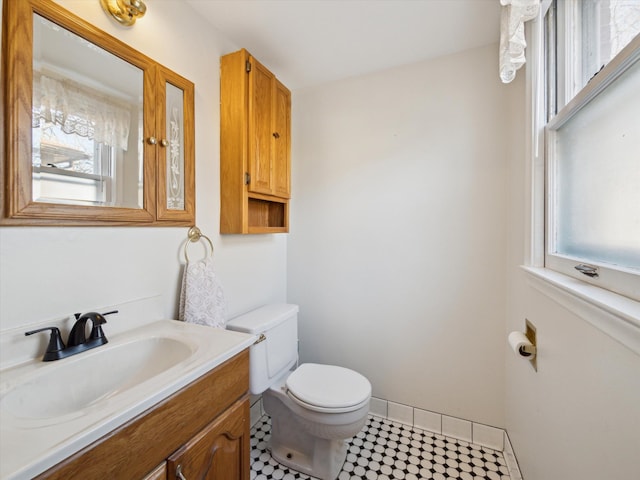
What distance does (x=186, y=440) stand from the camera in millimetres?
737

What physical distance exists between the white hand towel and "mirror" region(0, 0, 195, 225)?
9.4 inches

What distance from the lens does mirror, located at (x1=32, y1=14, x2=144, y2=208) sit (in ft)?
2.67

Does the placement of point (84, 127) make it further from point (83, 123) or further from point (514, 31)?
point (514, 31)

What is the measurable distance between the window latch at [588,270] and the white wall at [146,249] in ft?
4.77

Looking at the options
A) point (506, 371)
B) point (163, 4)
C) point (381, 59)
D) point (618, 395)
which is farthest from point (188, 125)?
point (506, 371)

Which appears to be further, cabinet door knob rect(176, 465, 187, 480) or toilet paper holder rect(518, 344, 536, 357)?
toilet paper holder rect(518, 344, 536, 357)

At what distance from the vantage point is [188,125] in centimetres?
127

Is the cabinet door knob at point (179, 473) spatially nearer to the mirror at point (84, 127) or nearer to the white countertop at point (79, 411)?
the white countertop at point (79, 411)

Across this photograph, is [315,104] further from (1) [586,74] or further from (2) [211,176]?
(1) [586,74]

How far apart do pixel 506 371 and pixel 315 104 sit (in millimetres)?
2057

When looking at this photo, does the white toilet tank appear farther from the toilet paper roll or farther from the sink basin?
the toilet paper roll

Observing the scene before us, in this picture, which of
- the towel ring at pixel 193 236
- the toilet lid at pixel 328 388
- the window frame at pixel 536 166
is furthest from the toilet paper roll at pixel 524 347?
the towel ring at pixel 193 236

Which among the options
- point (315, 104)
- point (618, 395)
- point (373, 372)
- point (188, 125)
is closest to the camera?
point (618, 395)

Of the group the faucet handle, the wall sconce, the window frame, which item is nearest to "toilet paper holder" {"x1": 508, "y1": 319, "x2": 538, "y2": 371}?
the window frame
